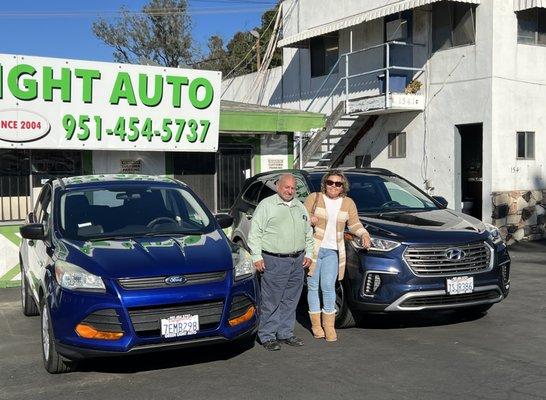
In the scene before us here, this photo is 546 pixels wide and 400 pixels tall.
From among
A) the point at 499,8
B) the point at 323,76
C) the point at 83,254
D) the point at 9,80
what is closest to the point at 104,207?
the point at 83,254

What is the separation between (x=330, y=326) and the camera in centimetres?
643

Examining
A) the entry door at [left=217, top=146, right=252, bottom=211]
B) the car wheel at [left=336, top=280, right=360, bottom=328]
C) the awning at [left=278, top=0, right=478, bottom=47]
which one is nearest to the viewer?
the car wheel at [left=336, top=280, right=360, bottom=328]

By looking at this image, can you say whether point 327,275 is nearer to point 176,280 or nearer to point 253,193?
point 176,280

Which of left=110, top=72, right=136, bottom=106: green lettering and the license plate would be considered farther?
left=110, top=72, right=136, bottom=106: green lettering

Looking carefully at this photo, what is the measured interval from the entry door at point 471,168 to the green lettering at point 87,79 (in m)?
9.06

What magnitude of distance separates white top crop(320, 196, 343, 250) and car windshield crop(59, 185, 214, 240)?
1.14 m

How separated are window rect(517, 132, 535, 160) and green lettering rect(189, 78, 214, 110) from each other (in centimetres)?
788

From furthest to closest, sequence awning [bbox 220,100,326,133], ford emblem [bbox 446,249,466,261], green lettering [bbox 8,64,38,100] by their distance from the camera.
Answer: awning [bbox 220,100,326,133] < green lettering [bbox 8,64,38,100] < ford emblem [bbox 446,249,466,261]

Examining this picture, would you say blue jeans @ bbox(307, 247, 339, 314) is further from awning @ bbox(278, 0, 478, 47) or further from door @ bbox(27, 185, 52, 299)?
awning @ bbox(278, 0, 478, 47)

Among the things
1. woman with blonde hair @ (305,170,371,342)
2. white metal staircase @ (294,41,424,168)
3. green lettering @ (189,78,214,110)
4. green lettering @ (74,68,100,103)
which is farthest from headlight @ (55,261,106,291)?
white metal staircase @ (294,41,424,168)

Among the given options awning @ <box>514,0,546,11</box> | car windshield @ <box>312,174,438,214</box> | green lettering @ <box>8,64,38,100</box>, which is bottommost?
car windshield @ <box>312,174,438,214</box>

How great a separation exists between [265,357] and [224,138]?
654 centimetres

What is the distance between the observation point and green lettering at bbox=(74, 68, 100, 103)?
9789 mm

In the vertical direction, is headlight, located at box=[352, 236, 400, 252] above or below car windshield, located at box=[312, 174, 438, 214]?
below
